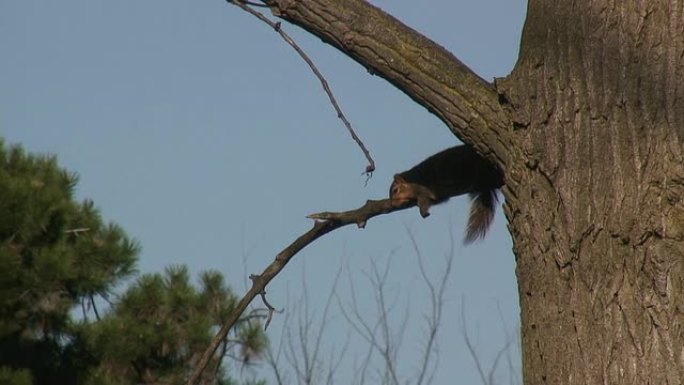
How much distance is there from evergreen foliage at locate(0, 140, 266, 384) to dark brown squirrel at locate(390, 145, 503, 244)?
4.20 metres

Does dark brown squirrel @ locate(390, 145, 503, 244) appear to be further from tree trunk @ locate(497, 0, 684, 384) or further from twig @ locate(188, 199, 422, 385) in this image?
tree trunk @ locate(497, 0, 684, 384)

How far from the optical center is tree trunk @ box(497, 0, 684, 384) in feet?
6.12

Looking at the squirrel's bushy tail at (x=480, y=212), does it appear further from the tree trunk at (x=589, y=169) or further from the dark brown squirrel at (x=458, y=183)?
the tree trunk at (x=589, y=169)

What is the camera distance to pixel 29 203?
22.8ft

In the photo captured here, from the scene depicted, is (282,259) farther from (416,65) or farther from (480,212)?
(480,212)

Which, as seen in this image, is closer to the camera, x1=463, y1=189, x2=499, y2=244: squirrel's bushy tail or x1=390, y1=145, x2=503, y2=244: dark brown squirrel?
x1=390, y1=145, x2=503, y2=244: dark brown squirrel

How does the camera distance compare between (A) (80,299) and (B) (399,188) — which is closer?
(B) (399,188)

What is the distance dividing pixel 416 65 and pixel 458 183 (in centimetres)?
76

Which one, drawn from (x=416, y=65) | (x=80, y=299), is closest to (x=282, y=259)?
(x=416, y=65)

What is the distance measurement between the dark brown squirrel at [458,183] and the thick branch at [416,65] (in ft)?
1.96

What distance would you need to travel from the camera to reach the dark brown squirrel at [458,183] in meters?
2.81

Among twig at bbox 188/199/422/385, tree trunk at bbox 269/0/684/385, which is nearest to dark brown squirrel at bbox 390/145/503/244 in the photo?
twig at bbox 188/199/422/385

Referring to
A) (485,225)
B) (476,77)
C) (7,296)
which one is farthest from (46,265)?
(476,77)

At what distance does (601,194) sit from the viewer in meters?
1.93
